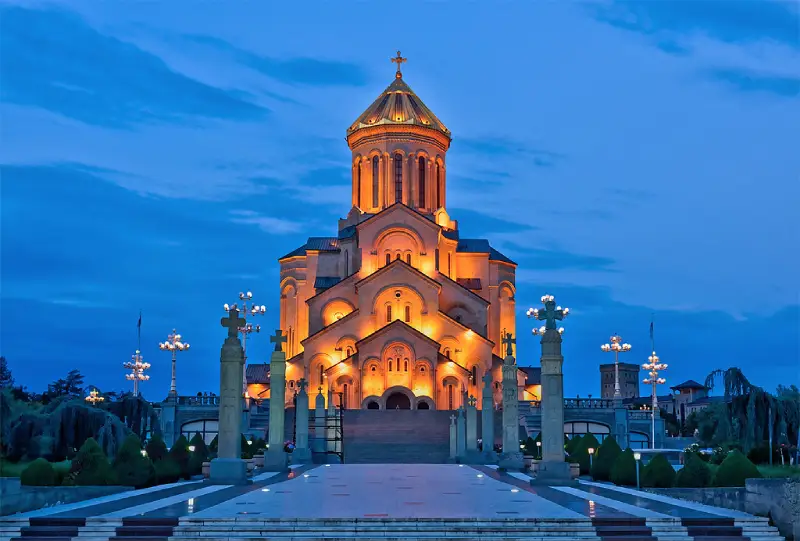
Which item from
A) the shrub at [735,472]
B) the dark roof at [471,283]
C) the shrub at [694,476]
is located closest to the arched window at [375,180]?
the dark roof at [471,283]

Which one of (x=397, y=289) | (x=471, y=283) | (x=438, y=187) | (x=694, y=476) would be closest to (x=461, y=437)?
(x=694, y=476)

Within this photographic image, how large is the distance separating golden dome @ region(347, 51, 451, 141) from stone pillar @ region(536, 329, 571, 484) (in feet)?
147

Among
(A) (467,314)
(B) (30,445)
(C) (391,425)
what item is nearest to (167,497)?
(B) (30,445)

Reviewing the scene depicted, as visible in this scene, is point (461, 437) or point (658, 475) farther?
point (461, 437)

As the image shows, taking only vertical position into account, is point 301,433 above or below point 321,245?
below

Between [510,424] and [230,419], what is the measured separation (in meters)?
10.1

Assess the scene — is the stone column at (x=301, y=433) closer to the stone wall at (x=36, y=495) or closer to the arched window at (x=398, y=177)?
the stone wall at (x=36, y=495)

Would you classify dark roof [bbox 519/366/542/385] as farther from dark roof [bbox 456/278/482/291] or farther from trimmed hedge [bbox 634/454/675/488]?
trimmed hedge [bbox 634/454/675/488]

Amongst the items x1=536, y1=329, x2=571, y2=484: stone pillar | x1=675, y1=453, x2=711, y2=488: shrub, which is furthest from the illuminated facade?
x1=675, y1=453, x2=711, y2=488: shrub

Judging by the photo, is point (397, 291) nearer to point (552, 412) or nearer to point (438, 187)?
point (438, 187)

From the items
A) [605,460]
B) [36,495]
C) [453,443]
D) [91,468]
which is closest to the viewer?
[36,495]

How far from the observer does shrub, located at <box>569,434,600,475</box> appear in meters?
29.3

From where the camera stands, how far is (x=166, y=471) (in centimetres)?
2427

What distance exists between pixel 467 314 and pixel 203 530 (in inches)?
1953
